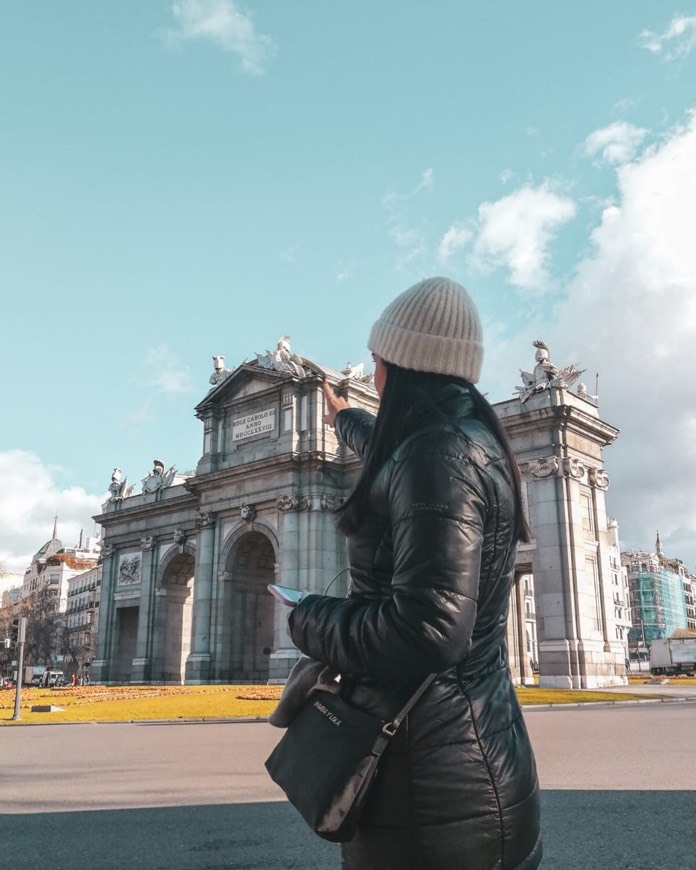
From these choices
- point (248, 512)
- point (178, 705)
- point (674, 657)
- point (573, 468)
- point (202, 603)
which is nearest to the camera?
point (178, 705)

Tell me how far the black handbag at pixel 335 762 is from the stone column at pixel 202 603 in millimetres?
40244

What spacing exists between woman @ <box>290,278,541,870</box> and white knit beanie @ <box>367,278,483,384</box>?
0.62ft

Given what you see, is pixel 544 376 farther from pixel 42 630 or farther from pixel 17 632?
pixel 42 630

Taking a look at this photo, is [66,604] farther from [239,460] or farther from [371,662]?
[371,662]

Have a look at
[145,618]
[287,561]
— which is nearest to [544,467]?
[287,561]

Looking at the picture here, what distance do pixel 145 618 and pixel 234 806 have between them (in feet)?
135

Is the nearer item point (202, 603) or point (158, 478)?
point (202, 603)

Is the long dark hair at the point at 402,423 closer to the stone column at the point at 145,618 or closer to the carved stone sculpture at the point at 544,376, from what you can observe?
the carved stone sculpture at the point at 544,376

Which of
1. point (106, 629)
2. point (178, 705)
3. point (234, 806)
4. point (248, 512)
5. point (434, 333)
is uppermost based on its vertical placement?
point (248, 512)

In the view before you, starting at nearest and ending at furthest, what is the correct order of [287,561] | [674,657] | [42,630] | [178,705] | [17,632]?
[17,632]
[178,705]
[287,561]
[674,657]
[42,630]

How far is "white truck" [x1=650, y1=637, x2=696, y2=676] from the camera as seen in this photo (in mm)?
62375

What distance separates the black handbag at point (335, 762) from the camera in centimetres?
230

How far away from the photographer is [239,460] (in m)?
43.3

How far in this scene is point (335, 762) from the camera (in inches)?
92.4
